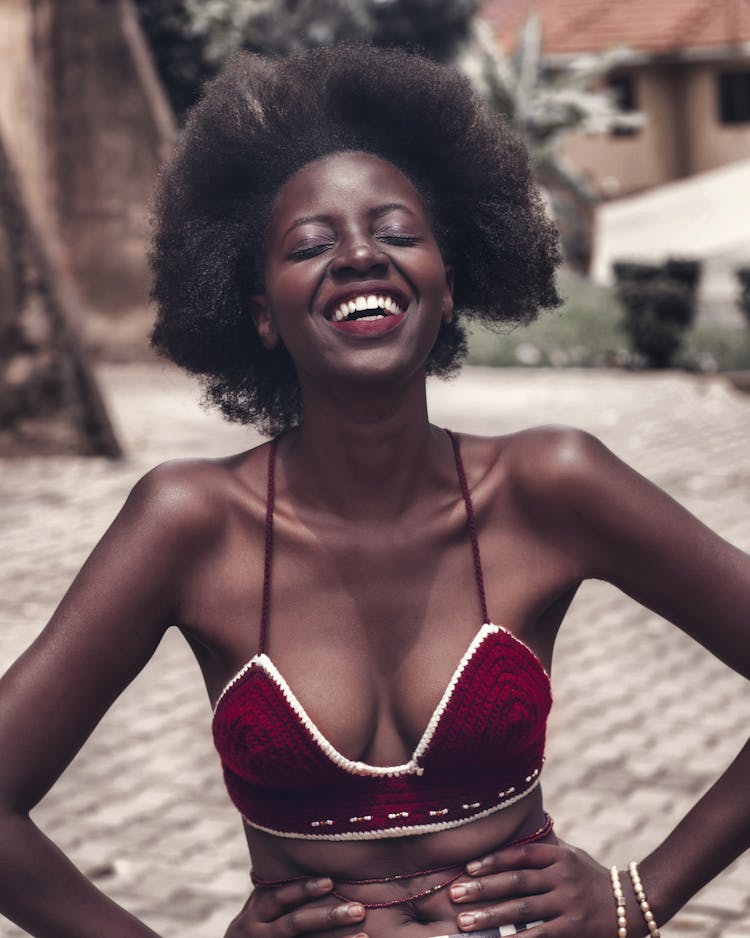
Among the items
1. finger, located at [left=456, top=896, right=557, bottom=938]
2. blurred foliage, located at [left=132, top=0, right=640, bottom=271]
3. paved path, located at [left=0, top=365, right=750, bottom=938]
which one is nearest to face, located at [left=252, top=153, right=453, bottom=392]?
finger, located at [left=456, top=896, right=557, bottom=938]

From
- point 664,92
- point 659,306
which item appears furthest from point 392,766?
point 664,92

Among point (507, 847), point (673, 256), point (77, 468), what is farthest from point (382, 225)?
point (673, 256)

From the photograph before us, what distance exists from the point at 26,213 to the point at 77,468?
202cm

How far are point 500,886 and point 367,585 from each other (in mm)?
464

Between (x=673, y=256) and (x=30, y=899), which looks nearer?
(x=30, y=899)

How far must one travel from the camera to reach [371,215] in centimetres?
242

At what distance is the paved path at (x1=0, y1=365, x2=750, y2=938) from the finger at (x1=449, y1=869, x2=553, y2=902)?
2.69m

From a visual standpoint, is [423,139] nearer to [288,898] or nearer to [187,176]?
[187,176]

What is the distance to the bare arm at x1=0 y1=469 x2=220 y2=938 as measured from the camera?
2285 mm

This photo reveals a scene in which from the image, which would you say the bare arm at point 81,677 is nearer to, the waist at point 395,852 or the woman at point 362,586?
the woman at point 362,586

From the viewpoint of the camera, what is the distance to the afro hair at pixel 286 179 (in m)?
2.54

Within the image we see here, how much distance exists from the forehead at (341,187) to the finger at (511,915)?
102 centimetres

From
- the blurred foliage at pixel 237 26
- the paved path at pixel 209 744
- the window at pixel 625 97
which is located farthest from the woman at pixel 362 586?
the window at pixel 625 97

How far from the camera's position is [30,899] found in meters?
2.28
